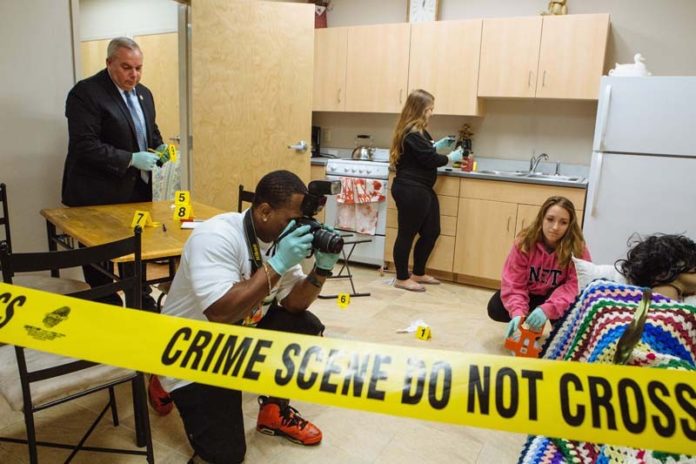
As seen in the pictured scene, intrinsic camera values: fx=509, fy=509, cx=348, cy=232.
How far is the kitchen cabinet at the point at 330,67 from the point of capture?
4.21 m

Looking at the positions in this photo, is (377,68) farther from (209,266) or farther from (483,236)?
(209,266)

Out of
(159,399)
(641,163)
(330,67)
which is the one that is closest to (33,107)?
(159,399)

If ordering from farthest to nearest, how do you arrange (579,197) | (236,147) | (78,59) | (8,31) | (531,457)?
(236,147) → (579,197) → (78,59) → (8,31) → (531,457)

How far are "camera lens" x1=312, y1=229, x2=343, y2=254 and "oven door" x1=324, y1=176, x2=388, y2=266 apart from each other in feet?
8.07

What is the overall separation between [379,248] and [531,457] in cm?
292

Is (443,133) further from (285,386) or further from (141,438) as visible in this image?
(285,386)

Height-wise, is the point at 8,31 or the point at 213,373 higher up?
the point at 8,31

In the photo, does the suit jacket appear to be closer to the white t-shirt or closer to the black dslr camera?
the white t-shirt

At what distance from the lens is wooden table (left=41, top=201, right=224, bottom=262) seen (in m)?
1.83

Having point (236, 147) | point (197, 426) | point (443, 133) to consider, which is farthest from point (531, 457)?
point (443, 133)

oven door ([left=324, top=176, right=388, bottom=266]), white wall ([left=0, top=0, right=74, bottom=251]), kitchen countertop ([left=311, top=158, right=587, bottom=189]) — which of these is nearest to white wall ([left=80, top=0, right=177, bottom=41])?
white wall ([left=0, top=0, right=74, bottom=251])

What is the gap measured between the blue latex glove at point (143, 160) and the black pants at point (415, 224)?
1.69 meters

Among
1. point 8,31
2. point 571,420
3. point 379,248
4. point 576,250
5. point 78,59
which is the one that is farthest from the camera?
point 379,248

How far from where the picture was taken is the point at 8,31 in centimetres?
258
